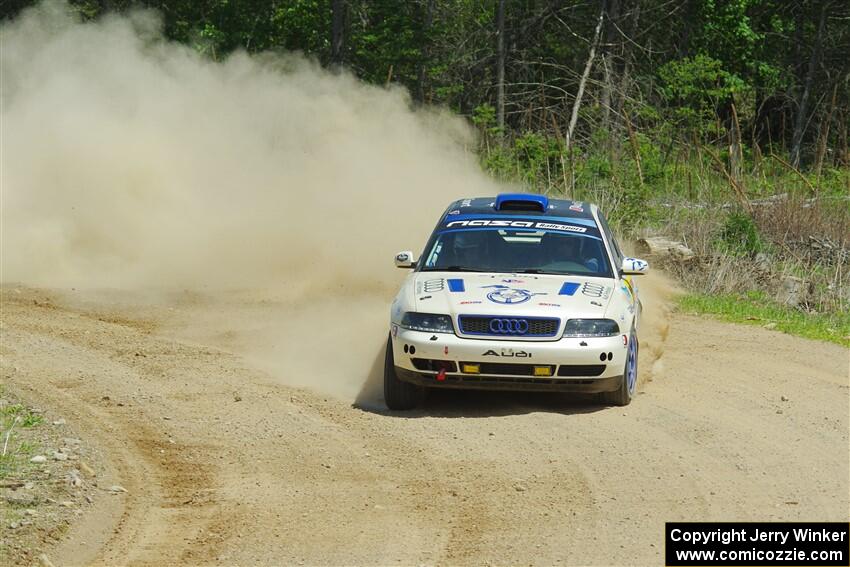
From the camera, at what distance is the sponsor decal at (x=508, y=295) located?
9328mm

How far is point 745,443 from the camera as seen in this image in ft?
28.2

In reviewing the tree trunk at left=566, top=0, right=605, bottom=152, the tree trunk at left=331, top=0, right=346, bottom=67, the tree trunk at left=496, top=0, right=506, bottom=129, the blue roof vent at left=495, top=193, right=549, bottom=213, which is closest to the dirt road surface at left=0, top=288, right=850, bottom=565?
the blue roof vent at left=495, top=193, right=549, bottom=213

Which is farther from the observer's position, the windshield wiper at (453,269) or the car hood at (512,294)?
the windshield wiper at (453,269)

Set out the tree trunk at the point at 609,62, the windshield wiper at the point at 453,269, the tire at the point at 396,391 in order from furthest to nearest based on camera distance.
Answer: the tree trunk at the point at 609,62
the windshield wiper at the point at 453,269
the tire at the point at 396,391

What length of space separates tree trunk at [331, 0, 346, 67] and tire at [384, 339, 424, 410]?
81.0 ft

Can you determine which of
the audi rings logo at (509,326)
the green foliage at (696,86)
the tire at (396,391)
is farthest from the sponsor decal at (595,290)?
the green foliage at (696,86)

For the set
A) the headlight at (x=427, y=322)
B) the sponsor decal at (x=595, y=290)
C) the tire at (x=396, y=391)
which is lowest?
the tire at (x=396, y=391)

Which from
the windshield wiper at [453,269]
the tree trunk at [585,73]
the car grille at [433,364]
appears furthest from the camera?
the tree trunk at [585,73]

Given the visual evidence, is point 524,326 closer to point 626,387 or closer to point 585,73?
point 626,387

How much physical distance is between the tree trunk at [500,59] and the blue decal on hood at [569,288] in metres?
20.9

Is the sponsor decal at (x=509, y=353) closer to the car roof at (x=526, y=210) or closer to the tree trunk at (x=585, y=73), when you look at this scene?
the car roof at (x=526, y=210)

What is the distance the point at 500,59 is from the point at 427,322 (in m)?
22.6

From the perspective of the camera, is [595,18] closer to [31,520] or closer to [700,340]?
[700,340]

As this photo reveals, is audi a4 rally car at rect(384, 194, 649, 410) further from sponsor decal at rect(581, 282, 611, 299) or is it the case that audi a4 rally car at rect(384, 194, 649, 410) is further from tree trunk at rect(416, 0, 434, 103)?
tree trunk at rect(416, 0, 434, 103)
